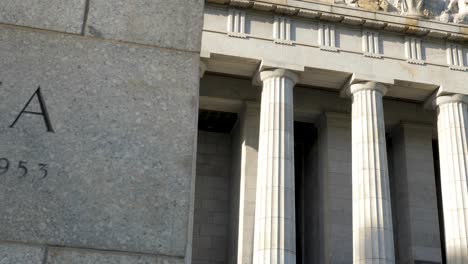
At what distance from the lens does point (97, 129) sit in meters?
6.68

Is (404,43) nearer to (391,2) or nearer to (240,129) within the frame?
(391,2)

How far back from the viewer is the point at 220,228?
41.5 meters

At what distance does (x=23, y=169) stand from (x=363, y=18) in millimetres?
32489

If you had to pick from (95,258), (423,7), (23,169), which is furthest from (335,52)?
(95,258)

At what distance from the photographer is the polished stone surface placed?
20.5 feet

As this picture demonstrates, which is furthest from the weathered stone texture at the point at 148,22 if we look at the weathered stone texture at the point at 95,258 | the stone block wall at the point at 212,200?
the stone block wall at the point at 212,200

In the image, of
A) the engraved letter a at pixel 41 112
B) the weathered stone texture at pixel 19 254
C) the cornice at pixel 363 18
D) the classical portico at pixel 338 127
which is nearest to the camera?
the weathered stone texture at pixel 19 254

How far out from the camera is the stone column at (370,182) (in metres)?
32.5

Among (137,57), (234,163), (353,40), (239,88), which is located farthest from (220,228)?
(137,57)

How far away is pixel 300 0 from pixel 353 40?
3.77m

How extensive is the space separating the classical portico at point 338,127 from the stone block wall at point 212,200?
16cm

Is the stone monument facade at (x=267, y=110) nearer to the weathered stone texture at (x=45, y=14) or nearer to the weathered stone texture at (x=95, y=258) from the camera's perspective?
the weathered stone texture at (x=45, y=14)

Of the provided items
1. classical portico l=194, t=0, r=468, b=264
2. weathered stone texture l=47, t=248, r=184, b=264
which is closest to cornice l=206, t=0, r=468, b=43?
classical portico l=194, t=0, r=468, b=264

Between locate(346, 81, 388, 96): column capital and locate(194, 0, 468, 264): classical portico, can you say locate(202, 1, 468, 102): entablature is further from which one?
locate(346, 81, 388, 96): column capital
